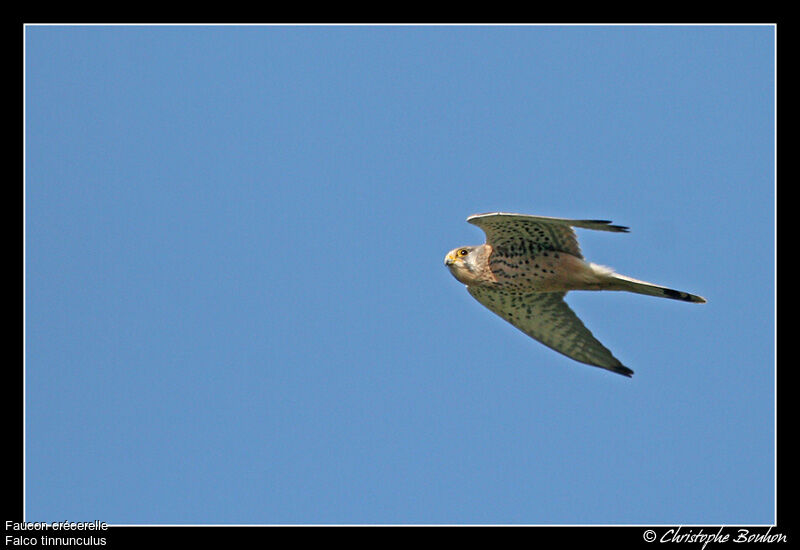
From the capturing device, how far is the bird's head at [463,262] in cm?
1074

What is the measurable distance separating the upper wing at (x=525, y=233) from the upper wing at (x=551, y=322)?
0.68 metres

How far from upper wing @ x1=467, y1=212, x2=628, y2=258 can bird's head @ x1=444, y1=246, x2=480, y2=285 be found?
0.26 metres

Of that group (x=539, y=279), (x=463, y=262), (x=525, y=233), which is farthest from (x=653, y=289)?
(x=463, y=262)

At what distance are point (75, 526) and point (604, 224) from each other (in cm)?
634

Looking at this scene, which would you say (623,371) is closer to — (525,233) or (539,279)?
(539,279)

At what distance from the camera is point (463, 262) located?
10.8 meters

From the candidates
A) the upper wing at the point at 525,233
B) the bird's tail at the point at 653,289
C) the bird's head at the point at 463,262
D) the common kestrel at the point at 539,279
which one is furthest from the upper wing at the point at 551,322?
the bird's tail at the point at 653,289

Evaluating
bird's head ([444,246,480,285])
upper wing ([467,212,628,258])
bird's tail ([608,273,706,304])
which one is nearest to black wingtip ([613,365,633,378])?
bird's tail ([608,273,706,304])

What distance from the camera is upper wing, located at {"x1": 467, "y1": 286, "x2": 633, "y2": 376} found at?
1086 centimetres

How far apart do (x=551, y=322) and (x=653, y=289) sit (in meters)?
1.51

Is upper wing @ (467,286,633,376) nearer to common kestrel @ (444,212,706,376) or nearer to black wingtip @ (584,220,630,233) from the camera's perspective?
common kestrel @ (444,212,706,376)

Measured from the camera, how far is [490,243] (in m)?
10.6

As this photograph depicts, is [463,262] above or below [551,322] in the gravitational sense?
above
